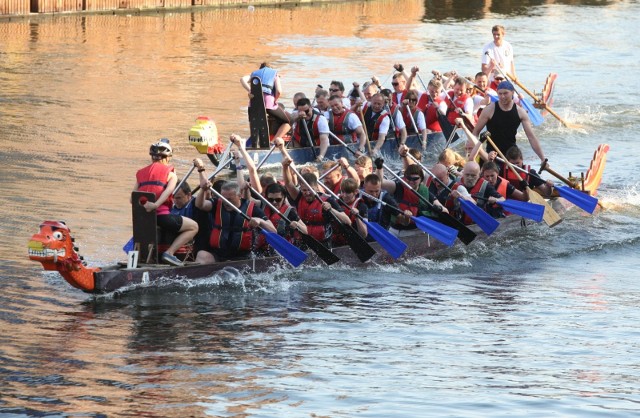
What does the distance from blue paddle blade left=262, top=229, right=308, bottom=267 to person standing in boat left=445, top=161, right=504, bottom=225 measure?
8.91 ft

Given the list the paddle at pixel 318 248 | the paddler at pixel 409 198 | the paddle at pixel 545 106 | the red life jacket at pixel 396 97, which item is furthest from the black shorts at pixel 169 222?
the paddle at pixel 545 106

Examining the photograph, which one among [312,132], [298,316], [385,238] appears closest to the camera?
[298,316]

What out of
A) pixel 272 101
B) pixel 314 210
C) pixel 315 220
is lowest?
pixel 315 220


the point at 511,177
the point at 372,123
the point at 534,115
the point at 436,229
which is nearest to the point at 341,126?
the point at 372,123

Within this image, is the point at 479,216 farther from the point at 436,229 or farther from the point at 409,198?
the point at 409,198

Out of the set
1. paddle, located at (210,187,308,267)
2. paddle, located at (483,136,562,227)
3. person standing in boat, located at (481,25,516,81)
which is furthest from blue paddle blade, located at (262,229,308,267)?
person standing in boat, located at (481,25,516,81)

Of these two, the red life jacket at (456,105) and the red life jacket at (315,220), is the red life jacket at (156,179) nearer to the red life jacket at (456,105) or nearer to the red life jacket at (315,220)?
the red life jacket at (315,220)

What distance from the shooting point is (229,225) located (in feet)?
44.0

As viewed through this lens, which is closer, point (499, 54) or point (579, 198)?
point (579, 198)

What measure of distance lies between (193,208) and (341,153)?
762 cm

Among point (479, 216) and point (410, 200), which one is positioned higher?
point (410, 200)

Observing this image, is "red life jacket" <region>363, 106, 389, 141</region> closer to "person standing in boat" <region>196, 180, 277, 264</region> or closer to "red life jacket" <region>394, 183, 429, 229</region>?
"red life jacket" <region>394, 183, 429, 229</region>

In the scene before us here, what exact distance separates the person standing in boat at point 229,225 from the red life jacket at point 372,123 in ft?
25.4

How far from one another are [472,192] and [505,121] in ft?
5.75
